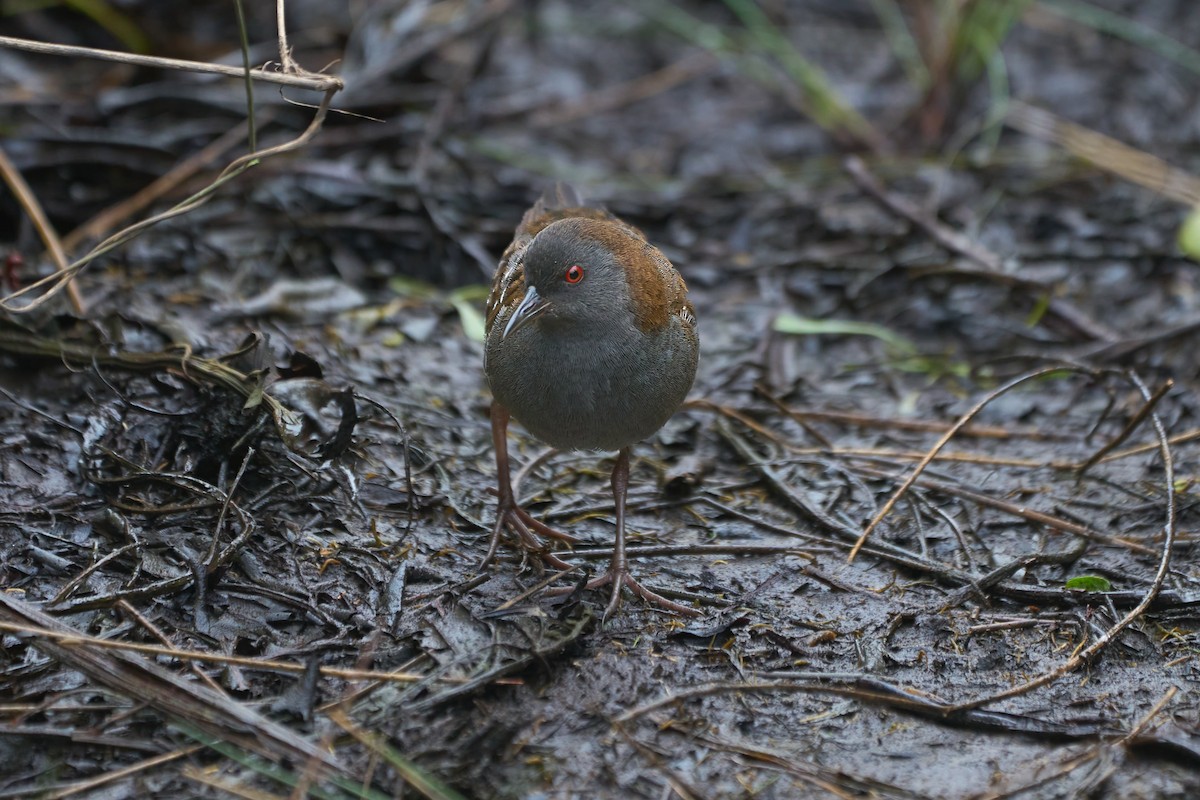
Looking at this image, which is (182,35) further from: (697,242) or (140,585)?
(140,585)

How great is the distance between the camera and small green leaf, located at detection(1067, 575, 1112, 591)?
406 centimetres

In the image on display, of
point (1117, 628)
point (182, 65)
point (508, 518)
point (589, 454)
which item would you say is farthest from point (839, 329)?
point (182, 65)

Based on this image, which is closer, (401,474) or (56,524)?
(56,524)

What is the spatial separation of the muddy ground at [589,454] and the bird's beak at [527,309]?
2.21 feet

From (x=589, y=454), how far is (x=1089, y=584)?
209 cm

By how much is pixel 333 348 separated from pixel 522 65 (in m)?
4.40

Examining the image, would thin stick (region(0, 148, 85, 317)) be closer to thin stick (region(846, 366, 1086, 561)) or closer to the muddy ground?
the muddy ground

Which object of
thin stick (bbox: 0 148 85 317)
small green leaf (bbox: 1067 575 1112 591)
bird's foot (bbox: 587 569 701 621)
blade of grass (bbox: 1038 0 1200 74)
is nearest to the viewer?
bird's foot (bbox: 587 569 701 621)

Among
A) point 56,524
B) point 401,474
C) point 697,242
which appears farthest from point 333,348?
point 697,242

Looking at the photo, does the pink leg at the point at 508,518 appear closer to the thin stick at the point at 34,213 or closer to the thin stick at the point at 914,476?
the thin stick at the point at 914,476

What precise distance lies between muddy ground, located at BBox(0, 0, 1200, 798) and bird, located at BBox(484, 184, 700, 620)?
1.48 ft

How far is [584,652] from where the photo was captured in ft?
12.1

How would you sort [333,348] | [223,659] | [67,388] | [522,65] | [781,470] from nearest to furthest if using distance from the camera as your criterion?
[223,659]
[67,388]
[781,470]
[333,348]
[522,65]

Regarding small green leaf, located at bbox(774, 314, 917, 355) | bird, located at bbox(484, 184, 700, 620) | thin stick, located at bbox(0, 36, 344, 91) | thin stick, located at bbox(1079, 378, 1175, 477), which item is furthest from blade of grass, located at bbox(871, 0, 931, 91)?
thin stick, located at bbox(0, 36, 344, 91)
